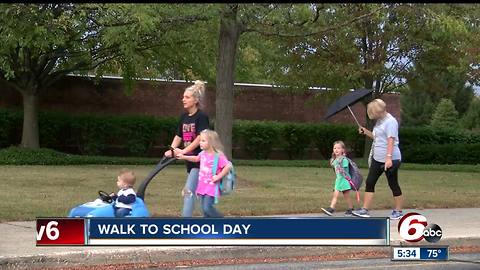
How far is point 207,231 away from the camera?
6105 mm

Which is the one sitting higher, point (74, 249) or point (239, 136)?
point (239, 136)

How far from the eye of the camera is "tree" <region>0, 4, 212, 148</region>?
14.7 metres

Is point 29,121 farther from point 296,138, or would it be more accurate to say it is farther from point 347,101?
point 347,101

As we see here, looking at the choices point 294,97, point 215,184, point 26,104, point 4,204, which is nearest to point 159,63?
point 26,104

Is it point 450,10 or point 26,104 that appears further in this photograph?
point 26,104

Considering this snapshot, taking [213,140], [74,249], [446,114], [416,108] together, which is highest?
[416,108]

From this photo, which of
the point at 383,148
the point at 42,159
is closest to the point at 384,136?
the point at 383,148

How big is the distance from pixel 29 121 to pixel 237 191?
11868 millimetres

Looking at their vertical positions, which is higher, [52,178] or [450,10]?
[450,10]

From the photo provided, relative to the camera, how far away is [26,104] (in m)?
22.9

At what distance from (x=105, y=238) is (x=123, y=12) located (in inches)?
388

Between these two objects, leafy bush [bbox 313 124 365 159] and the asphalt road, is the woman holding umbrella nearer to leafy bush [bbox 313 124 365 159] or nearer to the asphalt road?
the asphalt road

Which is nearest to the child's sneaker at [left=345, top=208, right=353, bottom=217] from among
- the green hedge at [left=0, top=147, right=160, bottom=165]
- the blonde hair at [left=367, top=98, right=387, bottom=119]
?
the blonde hair at [left=367, top=98, right=387, bottom=119]

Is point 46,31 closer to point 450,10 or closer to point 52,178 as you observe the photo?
point 52,178
